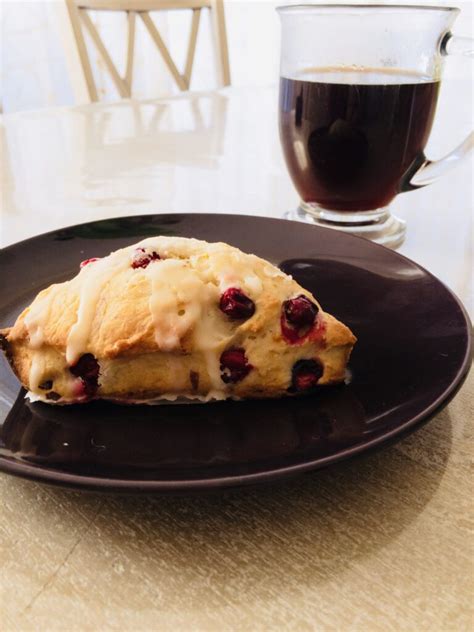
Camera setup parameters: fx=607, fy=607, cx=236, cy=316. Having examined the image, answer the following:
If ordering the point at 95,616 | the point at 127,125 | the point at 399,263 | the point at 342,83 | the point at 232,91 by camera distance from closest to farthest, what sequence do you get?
the point at 95,616 → the point at 399,263 → the point at 342,83 → the point at 127,125 → the point at 232,91

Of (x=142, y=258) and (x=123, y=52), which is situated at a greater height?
(x=142, y=258)

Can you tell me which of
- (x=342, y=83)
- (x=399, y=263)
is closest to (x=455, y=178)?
(x=342, y=83)

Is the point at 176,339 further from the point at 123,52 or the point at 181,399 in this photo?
the point at 123,52

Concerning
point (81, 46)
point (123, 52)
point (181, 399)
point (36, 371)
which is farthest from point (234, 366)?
point (123, 52)

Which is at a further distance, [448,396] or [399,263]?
[399,263]

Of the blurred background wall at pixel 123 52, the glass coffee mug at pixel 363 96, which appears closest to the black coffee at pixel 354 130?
the glass coffee mug at pixel 363 96

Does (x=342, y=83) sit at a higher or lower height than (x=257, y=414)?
higher

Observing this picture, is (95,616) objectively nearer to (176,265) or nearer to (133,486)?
(133,486)

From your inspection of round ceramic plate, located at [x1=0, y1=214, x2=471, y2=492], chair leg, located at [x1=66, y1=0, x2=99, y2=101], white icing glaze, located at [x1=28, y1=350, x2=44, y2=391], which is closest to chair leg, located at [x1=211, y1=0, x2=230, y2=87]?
chair leg, located at [x1=66, y1=0, x2=99, y2=101]
